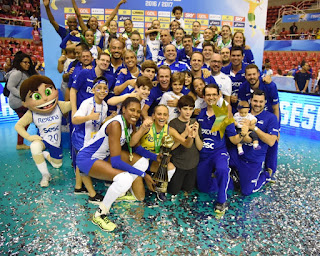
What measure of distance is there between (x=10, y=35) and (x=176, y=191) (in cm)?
1628

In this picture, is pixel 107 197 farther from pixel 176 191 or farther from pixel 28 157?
pixel 28 157

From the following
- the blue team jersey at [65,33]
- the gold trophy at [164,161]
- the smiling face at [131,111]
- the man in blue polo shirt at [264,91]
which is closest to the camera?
the smiling face at [131,111]

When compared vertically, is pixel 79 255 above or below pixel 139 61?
below

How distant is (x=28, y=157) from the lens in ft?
17.5

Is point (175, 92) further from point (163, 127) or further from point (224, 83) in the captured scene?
point (224, 83)

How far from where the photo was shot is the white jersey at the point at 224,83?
175 inches

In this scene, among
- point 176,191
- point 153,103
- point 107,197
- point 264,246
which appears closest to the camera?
point 264,246

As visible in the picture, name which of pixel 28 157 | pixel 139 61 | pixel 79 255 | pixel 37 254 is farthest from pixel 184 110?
pixel 28 157

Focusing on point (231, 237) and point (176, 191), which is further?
point (176, 191)

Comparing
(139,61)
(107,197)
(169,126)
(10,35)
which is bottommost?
(107,197)

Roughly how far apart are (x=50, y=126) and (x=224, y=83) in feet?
8.84

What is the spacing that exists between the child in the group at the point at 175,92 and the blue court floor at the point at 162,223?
114cm

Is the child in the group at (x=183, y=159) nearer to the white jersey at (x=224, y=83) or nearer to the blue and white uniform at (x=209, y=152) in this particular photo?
the blue and white uniform at (x=209, y=152)


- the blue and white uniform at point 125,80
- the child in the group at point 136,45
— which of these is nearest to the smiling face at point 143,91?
the blue and white uniform at point 125,80
